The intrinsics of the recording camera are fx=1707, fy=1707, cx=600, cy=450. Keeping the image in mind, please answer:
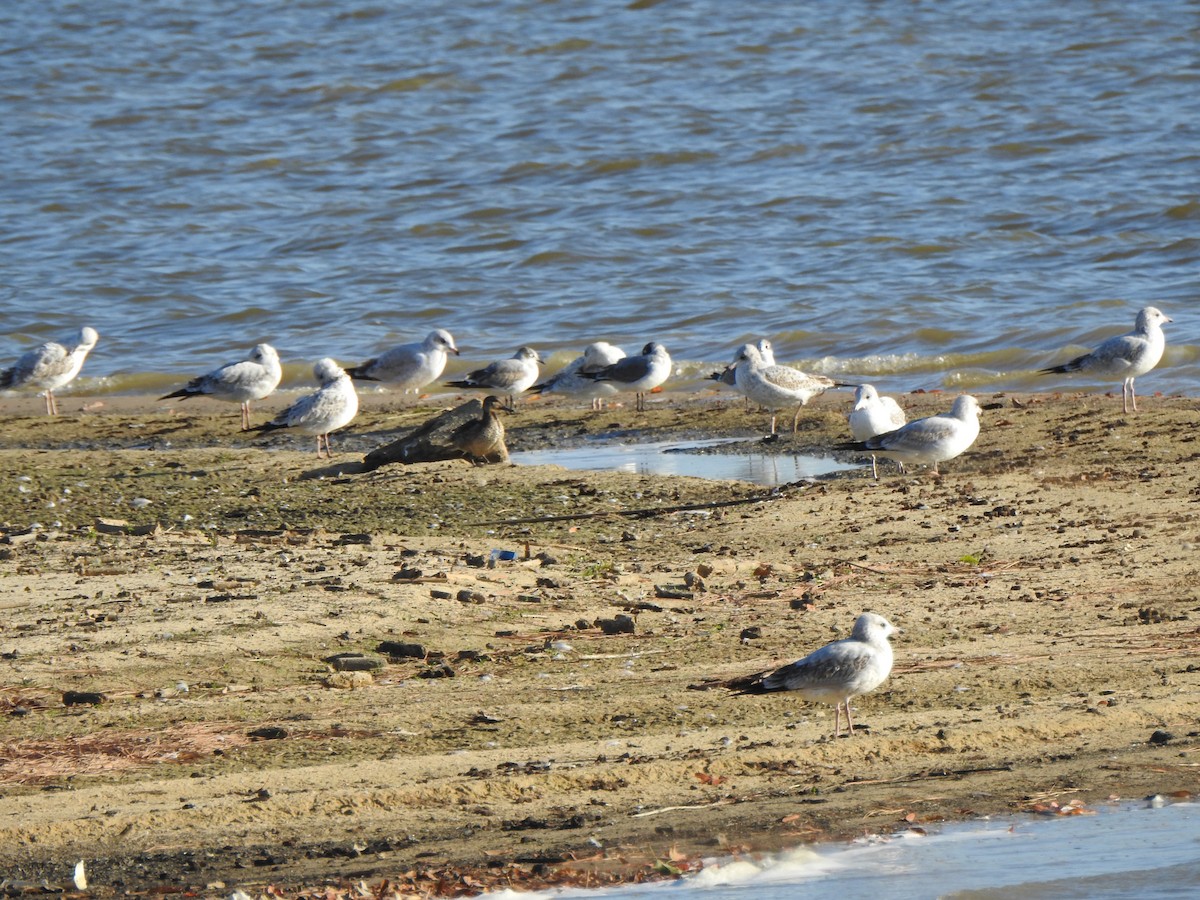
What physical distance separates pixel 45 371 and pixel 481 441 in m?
6.12

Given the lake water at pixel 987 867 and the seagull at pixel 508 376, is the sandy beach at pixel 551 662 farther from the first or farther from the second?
the seagull at pixel 508 376

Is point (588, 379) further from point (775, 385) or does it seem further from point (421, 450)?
point (421, 450)

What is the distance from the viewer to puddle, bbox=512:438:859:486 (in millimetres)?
11781

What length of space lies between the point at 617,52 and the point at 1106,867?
91.7 ft

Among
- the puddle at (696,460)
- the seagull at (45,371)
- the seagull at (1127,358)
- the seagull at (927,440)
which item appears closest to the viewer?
the seagull at (927,440)

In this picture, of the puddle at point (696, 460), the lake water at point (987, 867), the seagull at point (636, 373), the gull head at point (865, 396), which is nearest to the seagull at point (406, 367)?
the seagull at point (636, 373)

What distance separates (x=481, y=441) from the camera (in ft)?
39.6

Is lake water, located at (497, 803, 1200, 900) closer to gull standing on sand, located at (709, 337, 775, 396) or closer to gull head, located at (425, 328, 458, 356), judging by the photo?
gull standing on sand, located at (709, 337, 775, 396)

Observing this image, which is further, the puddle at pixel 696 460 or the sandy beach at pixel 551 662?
the puddle at pixel 696 460

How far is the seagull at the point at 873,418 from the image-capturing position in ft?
37.2

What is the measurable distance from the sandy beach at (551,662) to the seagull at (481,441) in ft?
1.23

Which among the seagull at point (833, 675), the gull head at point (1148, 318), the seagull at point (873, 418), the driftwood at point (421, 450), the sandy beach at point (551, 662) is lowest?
the driftwood at point (421, 450)

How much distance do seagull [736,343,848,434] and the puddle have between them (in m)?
0.38

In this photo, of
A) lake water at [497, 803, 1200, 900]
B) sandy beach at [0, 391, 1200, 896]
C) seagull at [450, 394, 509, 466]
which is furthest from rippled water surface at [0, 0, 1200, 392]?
lake water at [497, 803, 1200, 900]
